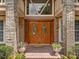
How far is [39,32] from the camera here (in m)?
23.4

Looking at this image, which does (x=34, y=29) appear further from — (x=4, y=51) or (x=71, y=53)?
(x=4, y=51)

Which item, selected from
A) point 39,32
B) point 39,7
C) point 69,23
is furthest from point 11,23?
point 39,32

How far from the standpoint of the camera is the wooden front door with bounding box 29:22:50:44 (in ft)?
75.2

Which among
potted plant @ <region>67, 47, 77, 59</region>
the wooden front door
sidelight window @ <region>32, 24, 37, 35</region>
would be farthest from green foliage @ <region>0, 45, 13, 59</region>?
sidelight window @ <region>32, 24, 37, 35</region>

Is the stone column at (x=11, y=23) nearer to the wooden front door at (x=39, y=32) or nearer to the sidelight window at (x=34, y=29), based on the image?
the wooden front door at (x=39, y=32)

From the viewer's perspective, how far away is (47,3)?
21422 millimetres

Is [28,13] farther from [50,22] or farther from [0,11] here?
[0,11]

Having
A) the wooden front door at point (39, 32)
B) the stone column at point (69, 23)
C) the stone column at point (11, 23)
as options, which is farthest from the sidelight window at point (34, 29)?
the stone column at point (69, 23)

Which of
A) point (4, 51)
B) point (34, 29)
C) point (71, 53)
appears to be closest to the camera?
point (4, 51)

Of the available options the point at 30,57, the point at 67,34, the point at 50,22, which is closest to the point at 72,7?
the point at 67,34

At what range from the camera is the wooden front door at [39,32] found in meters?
22.9

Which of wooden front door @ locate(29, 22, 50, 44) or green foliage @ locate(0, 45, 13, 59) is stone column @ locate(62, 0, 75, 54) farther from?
wooden front door @ locate(29, 22, 50, 44)

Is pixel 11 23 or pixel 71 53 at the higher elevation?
pixel 11 23

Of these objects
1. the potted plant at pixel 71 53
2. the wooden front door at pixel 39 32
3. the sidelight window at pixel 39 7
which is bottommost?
the potted plant at pixel 71 53
